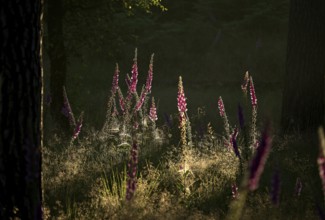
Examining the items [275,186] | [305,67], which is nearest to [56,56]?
[305,67]

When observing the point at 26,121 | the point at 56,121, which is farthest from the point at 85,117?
the point at 26,121

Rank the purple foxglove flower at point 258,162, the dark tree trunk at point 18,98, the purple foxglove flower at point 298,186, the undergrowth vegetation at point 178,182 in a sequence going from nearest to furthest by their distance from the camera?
the purple foxglove flower at point 258,162, the dark tree trunk at point 18,98, the purple foxglove flower at point 298,186, the undergrowth vegetation at point 178,182

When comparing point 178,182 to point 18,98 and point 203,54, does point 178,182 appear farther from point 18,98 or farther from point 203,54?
point 203,54

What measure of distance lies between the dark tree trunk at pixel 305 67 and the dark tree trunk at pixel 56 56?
482 cm

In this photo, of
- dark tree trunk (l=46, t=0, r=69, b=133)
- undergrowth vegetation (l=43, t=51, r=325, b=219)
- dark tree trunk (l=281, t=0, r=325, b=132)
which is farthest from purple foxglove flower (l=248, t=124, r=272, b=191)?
dark tree trunk (l=46, t=0, r=69, b=133)

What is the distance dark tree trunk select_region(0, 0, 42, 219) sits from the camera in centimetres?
389

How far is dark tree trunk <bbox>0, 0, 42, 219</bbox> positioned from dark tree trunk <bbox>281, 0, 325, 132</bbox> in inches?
260

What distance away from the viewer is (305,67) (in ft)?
31.9

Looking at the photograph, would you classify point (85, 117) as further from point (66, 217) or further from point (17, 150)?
point (17, 150)

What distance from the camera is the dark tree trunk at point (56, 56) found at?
11164 mm

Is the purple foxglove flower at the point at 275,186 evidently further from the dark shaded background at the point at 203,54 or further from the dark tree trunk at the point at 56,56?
the dark shaded background at the point at 203,54

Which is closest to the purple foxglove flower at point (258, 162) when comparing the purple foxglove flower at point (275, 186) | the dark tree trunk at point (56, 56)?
the purple foxglove flower at point (275, 186)

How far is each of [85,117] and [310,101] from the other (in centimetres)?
593

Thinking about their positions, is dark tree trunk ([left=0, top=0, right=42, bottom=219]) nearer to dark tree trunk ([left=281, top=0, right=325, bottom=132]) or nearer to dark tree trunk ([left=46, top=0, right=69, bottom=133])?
dark tree trunk ([left=281, top=0, right=325, bottom=132])
